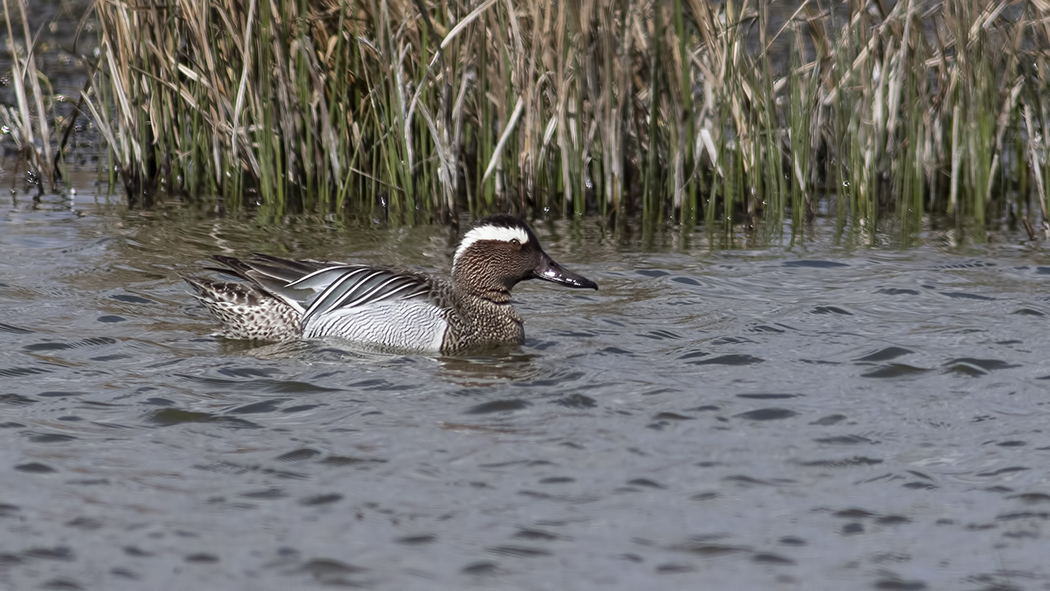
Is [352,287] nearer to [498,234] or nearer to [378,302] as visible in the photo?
[378,302]

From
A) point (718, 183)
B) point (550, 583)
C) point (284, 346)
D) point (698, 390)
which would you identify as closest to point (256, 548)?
point (550, 583)

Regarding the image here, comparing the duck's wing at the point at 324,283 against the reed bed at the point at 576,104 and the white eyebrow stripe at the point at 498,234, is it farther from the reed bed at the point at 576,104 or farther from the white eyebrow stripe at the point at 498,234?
the reed bed at the point at 576,104

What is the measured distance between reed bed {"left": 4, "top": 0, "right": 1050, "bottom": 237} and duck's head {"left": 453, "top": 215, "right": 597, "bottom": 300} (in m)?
1.65

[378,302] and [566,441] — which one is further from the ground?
[378,302]

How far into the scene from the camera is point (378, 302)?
7.10 metres

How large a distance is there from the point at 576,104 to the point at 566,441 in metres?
4.16

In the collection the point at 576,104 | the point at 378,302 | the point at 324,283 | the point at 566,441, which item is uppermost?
the point at 576,104

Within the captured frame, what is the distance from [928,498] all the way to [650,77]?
5065 mm

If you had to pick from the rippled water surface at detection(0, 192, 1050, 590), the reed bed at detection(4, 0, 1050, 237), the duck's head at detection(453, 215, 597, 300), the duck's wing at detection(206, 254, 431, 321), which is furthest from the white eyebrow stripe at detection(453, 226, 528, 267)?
the reed bed at detection(4, 0, 1050, 237)

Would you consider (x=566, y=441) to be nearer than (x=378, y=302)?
Yes

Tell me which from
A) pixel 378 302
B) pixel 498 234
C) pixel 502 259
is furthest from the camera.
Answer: pixel 502 259

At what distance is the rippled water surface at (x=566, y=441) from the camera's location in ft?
14.0

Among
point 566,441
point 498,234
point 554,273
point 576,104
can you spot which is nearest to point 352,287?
point 498,234

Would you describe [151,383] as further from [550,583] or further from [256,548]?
[550,583]
